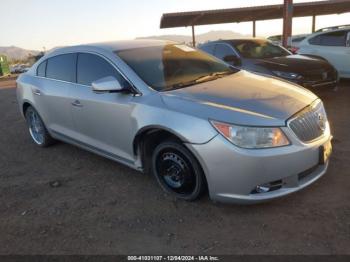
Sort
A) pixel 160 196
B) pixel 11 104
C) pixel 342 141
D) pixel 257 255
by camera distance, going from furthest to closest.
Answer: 1. pixel 11 104
2. pixel 342 141
3. pixel 160 196
4. pixel 257 255

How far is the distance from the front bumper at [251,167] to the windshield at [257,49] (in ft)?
17.5

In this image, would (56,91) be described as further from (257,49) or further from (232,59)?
(257,49)

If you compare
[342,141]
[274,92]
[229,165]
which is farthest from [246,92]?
[342,141]

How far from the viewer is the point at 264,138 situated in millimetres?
3330

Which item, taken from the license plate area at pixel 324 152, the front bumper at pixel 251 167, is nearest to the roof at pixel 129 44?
the front bumper at pixel 251 167

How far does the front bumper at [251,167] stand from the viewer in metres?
3.30

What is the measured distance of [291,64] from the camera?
7.93 m

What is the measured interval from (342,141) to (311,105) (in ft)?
6.39

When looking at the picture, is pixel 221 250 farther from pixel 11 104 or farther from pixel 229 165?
pixel 11 104

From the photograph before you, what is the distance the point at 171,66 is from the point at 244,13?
21.2 metres

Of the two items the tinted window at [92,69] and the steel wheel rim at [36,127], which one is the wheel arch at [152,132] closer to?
the tinted window at [92,69]

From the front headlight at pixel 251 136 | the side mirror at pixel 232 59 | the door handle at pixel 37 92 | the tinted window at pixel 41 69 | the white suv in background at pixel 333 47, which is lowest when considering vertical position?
the white suv in background at pixel 333 47

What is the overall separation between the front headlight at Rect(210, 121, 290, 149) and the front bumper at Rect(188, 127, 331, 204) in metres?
0.05

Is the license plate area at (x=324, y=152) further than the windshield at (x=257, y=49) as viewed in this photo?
No
